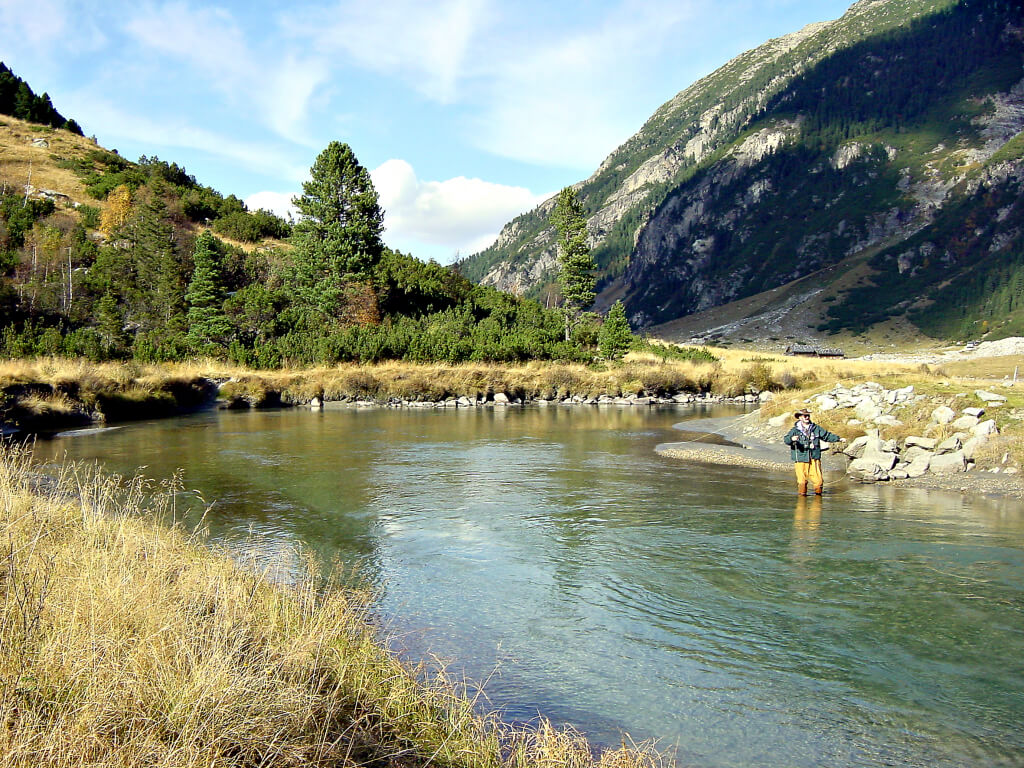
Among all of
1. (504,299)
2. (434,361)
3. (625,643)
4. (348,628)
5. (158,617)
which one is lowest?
(625,643)

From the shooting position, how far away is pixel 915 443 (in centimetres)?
1944

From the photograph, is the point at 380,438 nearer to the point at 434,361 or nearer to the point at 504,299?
the point at 434,361

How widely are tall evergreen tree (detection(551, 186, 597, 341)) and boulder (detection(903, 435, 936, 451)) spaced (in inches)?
1798

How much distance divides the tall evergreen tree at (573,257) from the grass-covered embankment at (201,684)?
59151 mm

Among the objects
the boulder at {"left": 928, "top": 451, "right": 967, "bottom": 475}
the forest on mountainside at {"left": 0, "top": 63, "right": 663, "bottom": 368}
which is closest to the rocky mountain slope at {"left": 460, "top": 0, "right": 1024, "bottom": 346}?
the forest on mountainside at {"left": 0, "top": 63, "right": 663, "bottom": 368}

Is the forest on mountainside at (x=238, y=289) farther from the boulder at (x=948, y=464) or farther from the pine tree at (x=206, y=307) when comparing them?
the boulder at (x=948, y=464)

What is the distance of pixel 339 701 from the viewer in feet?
16.8

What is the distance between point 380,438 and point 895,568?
62.7 feet

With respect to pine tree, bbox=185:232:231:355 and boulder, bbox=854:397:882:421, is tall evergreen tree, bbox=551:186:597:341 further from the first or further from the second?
boulder, bbox=854:397:882:421

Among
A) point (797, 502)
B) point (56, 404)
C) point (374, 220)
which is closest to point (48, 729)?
point (797, 502)

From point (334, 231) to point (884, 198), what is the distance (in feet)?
467

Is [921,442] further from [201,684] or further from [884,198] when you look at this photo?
[884,198]

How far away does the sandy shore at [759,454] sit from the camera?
16656 mm

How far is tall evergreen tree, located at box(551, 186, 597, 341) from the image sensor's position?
65.2m
